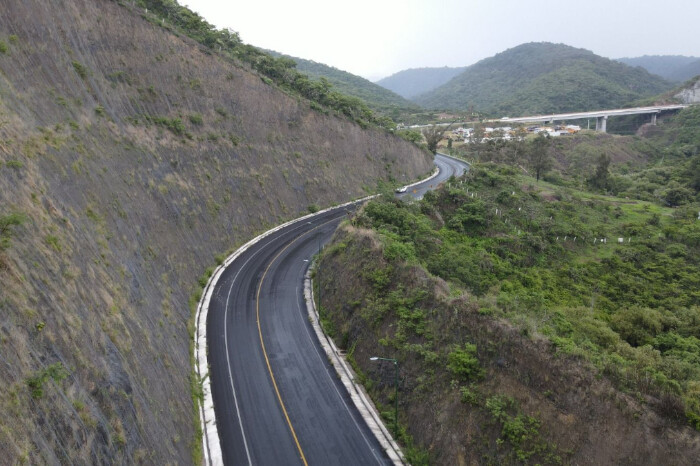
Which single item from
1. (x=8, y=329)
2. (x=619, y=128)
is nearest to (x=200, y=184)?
(x=8, y=329)

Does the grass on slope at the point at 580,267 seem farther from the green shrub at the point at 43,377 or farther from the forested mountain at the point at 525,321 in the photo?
the green shrub at the point at 43,377

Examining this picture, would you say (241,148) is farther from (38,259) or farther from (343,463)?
(343,463)

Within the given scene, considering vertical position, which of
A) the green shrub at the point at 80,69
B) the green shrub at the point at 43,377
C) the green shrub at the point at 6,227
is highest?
the green shrub at the point at 80,69

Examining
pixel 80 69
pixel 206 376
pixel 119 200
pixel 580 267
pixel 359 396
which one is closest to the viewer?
A: pixel 359 396

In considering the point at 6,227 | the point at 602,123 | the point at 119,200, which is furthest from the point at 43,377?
the point at 602,123

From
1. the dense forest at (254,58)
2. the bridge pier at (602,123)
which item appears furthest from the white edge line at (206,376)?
the bridge pier at (602,123)

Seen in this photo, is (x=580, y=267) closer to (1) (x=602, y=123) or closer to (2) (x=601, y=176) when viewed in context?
(2) (x=601, y=176)
